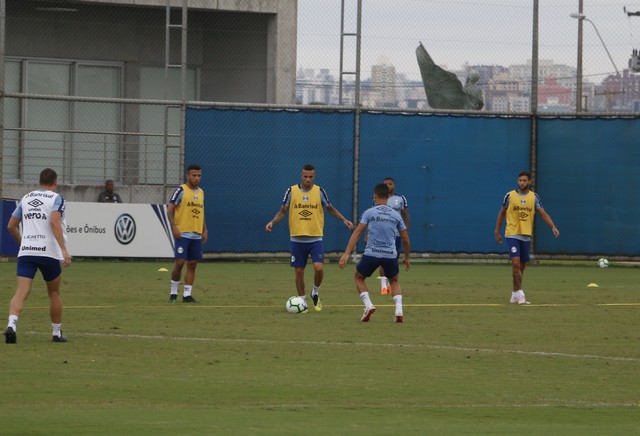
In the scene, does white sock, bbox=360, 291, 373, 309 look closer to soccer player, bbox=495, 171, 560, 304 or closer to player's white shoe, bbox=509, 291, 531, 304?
player's white shoe, bbox=509, 291, 531, 304

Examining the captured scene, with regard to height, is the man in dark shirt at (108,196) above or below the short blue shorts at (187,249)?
above

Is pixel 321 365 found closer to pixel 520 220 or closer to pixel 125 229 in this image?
pixel 520 220

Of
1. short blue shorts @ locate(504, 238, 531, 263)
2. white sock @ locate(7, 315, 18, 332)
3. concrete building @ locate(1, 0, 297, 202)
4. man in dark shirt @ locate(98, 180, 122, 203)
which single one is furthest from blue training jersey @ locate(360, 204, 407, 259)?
concrete building @ locate(1, 0, 297, 202)

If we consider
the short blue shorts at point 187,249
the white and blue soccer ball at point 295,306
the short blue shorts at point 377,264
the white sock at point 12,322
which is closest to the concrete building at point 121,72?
the short blue shorts at point 187,249

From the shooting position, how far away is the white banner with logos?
2923cm

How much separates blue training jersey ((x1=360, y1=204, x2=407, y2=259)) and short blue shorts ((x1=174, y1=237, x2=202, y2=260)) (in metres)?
3.81

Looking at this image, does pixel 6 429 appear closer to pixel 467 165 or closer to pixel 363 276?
pixel 363 276

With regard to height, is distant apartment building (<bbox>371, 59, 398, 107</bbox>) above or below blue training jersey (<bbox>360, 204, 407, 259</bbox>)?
above

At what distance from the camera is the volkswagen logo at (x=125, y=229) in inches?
1160

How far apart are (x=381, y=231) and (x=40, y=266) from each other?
4.95m

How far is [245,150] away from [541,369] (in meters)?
18.5

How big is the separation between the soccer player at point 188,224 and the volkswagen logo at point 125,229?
29.2 ft

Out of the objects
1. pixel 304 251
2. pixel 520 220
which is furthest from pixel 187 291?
pixel 520 220

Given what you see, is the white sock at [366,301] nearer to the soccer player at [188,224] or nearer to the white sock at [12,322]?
the soccer player at [188,224]
